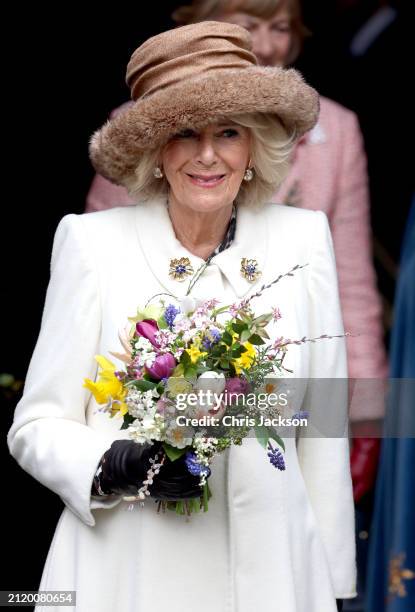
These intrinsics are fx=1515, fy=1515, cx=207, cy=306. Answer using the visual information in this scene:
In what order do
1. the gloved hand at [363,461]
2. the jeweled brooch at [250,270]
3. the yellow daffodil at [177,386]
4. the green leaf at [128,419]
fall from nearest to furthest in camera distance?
the yellow daffodil at [177,386] → the green leaf at [128,419] → the jeweled brooch at [250,270] → the gloved hand at [363,461]

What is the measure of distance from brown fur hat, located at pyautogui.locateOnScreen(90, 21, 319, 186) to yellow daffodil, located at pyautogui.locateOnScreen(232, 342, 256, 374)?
0.61m

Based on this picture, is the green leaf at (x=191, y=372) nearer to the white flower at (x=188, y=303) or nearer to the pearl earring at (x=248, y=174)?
the white flower at (x=188, y=303)

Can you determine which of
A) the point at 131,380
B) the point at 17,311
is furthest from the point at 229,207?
the point at 17,311

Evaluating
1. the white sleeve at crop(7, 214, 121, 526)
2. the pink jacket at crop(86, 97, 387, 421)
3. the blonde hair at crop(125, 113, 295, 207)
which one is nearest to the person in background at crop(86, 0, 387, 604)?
the pink jacket at crop(86, 97, 387, 421)

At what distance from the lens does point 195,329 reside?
10.5 ft

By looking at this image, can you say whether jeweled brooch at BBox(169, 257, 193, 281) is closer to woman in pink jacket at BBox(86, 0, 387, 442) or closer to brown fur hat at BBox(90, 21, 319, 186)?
brown fur hat at BBox(90, 21, 319, 186)

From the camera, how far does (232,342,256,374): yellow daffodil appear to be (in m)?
3.19

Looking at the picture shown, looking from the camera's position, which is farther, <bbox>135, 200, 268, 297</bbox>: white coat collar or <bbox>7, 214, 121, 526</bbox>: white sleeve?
<bbox>135, 200, 268, 297</bbox>: white coat collar

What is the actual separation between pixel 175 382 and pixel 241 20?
77.2 inches

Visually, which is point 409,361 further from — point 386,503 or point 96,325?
point 96,325

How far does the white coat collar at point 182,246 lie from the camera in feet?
12.1

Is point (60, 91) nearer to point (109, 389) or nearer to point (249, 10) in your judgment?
point (249, 10)

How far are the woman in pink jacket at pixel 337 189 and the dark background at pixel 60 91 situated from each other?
2.46 ft

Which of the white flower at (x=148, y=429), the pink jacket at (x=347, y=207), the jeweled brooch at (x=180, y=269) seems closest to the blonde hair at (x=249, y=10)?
the pink jacket at (x=347, y=207)
